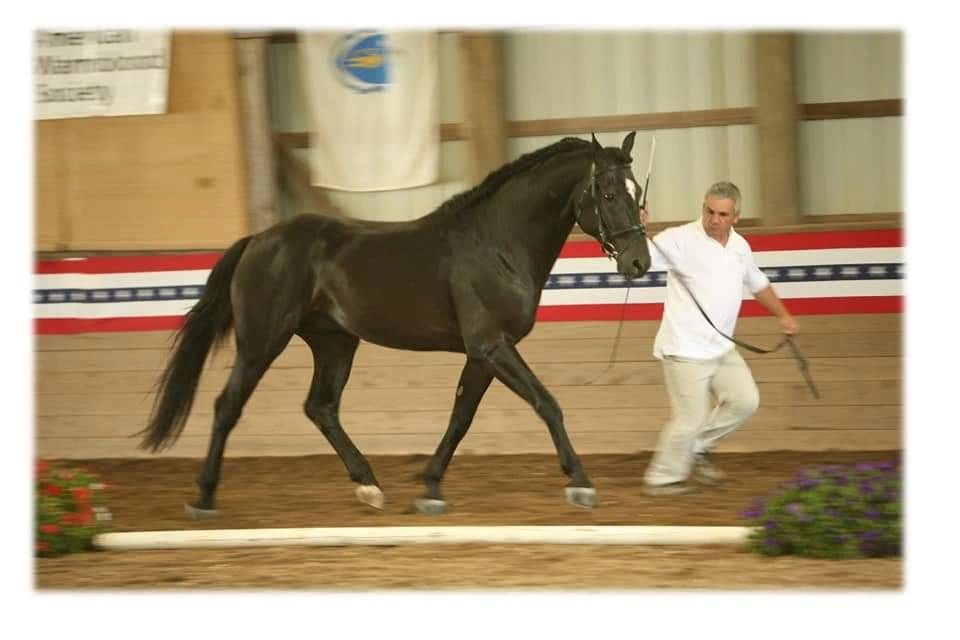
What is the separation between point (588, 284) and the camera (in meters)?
8.58

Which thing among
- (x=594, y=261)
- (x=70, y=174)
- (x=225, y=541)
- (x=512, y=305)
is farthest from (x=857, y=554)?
(x=70, y=174)

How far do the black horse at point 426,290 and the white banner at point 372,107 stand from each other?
1954mm

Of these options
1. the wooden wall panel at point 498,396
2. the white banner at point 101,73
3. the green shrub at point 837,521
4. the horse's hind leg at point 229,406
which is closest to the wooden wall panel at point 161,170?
the white banner at point 101,73

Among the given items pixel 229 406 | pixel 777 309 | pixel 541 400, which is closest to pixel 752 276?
pixel 777 309

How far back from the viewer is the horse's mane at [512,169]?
6.57 m

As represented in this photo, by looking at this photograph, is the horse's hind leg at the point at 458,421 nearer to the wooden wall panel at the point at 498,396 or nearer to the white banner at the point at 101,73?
the wooden wall panel at the point at 498,396

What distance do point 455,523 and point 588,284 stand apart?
97.2 inches

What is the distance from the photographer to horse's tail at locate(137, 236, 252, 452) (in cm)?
694

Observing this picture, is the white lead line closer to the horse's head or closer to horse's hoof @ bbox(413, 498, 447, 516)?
horse's hoof @ bbox(413, 498, 447, 516)

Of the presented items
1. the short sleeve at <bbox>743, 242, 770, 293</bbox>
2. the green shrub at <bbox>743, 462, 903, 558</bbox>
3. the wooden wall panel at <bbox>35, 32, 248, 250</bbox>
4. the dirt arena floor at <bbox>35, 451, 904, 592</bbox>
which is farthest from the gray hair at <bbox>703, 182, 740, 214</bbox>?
the wooden wall panel at <bbox>35, 32, 248, 250</bbox>

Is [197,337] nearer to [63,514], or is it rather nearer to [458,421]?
[63,514]

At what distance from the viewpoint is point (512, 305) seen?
6523 mm

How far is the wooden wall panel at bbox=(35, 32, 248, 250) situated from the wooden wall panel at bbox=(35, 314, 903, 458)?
2.34 ft

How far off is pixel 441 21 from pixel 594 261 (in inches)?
170
